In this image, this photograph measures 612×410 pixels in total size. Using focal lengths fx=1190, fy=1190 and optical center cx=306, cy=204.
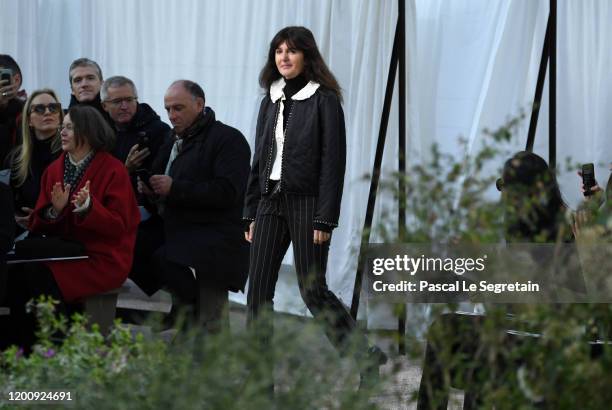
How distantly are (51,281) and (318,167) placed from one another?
155cm

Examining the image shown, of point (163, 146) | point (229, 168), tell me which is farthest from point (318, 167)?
point (163, 146)

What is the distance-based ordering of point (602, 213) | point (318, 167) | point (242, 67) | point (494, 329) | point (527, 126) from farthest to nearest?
1. point (242, 67)
2. point (527, 126)
3. point (318, 167)
4. point (602, 213)
5. point (494, 329)

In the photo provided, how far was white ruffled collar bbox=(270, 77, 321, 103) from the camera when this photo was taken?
4.96 m

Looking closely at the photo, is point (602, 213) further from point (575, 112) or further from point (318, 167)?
point (575, 112)

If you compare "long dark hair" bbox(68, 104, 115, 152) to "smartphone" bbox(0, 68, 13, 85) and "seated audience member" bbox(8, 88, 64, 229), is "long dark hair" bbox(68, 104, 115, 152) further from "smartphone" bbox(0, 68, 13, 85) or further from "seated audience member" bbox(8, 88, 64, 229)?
"smartphone" bbox(0, 68, 13, 85)

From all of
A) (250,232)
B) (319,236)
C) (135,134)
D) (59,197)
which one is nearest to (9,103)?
(135,134)

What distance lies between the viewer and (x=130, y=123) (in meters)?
6.72

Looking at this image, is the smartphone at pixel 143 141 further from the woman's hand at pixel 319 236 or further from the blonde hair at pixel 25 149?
the woman's hand at pixel 319 236

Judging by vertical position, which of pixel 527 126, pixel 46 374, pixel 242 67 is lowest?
pixel 46 374

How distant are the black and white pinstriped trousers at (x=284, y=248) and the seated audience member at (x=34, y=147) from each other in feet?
5.92

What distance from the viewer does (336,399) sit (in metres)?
2.12

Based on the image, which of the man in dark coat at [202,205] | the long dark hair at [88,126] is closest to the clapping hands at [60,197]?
the long dark hair at [88,126]

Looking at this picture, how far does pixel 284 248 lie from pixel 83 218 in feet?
3.82

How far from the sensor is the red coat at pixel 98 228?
569cm
